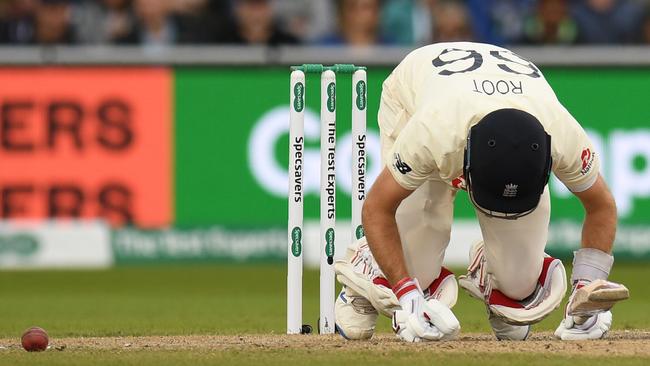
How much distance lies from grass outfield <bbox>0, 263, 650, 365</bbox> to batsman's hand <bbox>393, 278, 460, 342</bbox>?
0.51 ft

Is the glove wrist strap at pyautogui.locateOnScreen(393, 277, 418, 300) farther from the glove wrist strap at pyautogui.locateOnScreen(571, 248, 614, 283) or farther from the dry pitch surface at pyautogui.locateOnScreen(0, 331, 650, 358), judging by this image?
the glove wrist strap at pyautogui.locateOnScreen(571, 248, 614, 283)

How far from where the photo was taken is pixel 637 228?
1212cm


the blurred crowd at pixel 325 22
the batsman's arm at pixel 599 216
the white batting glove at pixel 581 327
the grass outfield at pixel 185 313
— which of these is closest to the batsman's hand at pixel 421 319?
the grass outfield at pixel 185 313

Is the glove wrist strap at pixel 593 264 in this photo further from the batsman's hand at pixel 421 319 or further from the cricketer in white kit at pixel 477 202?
the batsman's hand at pixel 421 319

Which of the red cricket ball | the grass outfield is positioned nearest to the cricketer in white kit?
the grass outfield

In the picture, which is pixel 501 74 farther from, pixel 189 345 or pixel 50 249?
pixel 50 249

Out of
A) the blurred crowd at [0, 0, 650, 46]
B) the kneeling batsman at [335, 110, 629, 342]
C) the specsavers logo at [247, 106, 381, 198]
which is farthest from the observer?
the blurred crowd at [0, 0, 650, 46]

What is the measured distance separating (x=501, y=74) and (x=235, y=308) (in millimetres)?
3263

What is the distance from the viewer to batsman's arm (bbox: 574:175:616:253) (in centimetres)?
627

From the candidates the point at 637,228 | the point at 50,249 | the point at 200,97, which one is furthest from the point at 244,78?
the point at 637,228

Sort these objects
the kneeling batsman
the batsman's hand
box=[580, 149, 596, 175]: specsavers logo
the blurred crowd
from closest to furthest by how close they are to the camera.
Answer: the kneeling batsman, box=[580, 149, 596, 175]: specsavers logo, the batsman's hand, the blurred crowd

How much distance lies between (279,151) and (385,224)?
597 cm

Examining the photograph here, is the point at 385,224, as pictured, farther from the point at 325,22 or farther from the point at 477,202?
the point at 325,22

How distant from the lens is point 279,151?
39.8 feet
